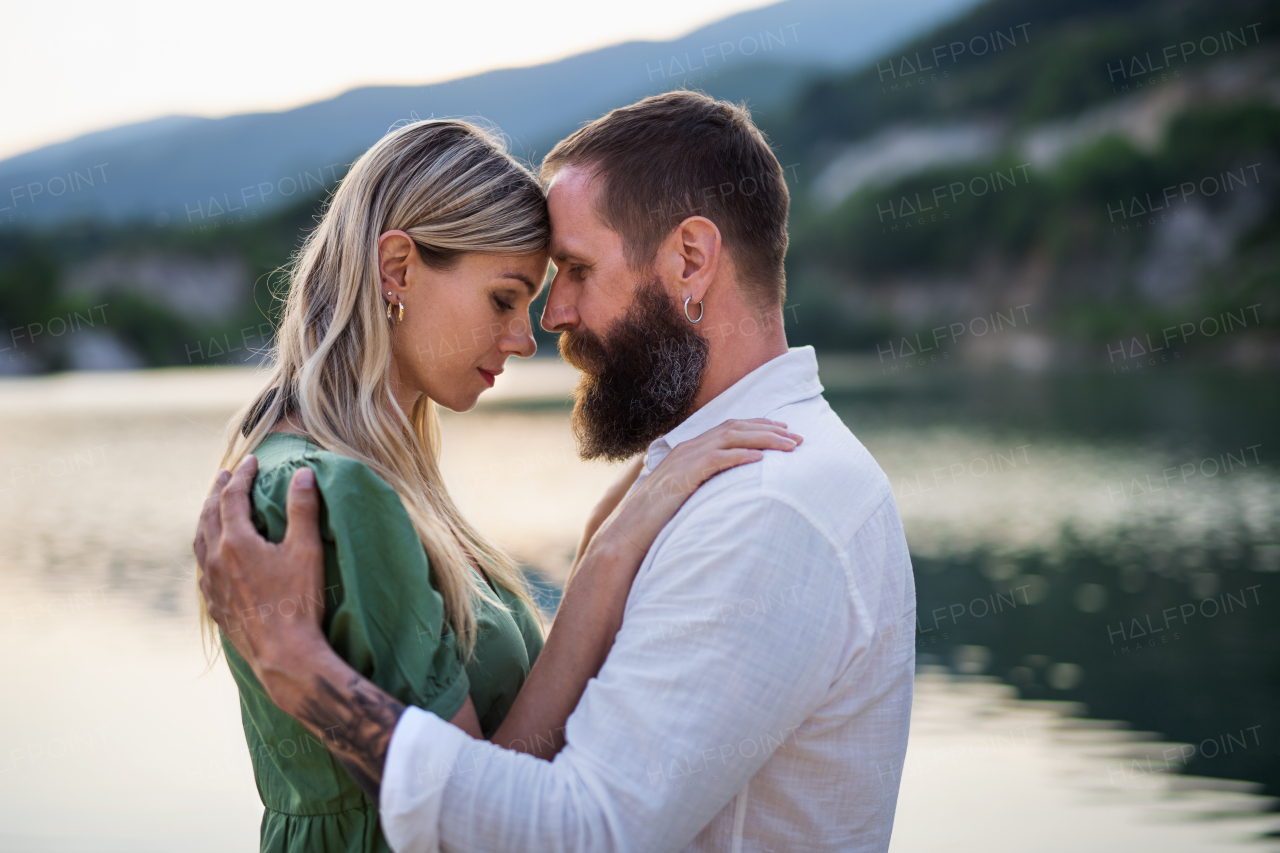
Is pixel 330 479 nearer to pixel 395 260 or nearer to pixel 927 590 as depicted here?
pixel 395 260

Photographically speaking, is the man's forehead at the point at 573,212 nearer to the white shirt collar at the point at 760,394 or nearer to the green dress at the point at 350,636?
the white shirt collar at the point at 760,394

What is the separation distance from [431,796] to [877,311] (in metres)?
72.2

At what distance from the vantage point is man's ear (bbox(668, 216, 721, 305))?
7.27 feet

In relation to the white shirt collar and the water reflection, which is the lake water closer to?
the water reflection

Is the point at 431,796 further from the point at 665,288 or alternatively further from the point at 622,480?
the point at 622,480

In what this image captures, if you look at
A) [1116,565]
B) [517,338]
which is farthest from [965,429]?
[517,338]

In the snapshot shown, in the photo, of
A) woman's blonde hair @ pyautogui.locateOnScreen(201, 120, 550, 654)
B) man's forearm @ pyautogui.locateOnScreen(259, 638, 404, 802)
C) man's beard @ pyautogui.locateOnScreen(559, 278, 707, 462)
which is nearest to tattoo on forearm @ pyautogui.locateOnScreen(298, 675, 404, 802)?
man's forearm @ pyautogui.locateOnScreen(259, 638, 404, 802)

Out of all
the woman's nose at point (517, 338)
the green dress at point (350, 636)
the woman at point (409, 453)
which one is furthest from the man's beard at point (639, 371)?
the green dress at point (350, 636)

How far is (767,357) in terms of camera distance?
2273 mm

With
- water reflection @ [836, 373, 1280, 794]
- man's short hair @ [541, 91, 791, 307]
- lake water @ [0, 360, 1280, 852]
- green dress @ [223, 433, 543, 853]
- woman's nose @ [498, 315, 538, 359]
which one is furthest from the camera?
water reflection @ [836, 373, 1280, 794]

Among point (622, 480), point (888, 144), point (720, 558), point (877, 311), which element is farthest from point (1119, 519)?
point (888, 144)

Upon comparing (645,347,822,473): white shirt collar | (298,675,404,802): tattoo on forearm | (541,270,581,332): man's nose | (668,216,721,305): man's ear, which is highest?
(668,216,721,305): man's ear

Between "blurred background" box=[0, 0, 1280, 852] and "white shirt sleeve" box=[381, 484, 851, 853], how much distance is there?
1050mm

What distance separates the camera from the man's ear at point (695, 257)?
7.27ft
